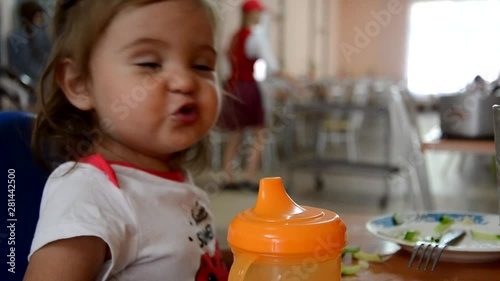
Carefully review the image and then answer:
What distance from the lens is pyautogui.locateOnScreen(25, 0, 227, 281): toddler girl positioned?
588mm

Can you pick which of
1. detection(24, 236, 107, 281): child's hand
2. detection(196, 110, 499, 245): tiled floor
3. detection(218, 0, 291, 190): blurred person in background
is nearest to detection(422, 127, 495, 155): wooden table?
detection(196, 110, 499, 245): tiled floor

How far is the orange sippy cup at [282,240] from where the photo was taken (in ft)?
1.29

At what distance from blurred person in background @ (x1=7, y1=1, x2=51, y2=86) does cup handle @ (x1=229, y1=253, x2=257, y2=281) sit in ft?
9.79

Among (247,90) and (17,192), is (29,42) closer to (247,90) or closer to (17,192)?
(247,90)

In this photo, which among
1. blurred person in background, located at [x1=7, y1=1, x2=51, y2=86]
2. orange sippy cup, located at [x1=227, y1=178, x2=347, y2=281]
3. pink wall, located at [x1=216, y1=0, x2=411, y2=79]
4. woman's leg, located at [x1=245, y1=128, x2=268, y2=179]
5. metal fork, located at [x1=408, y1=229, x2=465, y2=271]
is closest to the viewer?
orange sippy cup, located at [x1=227, y1=178, x2=347, y2=281]

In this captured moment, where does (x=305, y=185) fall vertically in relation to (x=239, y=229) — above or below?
below

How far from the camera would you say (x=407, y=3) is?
10.8 m

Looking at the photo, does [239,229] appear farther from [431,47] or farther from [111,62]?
[431,47]

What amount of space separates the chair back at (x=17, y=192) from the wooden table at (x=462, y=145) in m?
1.47

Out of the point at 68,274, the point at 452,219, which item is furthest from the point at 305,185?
the point at 68,274

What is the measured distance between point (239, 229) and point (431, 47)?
10.9 metres

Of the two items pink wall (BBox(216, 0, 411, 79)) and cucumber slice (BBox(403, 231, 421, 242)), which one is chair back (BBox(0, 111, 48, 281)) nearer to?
cucumber slice (BBox(403, 231, 421, 242))

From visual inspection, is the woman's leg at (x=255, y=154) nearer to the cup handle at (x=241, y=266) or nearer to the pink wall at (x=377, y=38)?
the cup handle at (x=241, y=266)

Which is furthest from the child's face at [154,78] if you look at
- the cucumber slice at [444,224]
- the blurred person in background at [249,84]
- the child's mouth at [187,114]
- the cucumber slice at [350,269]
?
the blurred person in background at [249,84]
